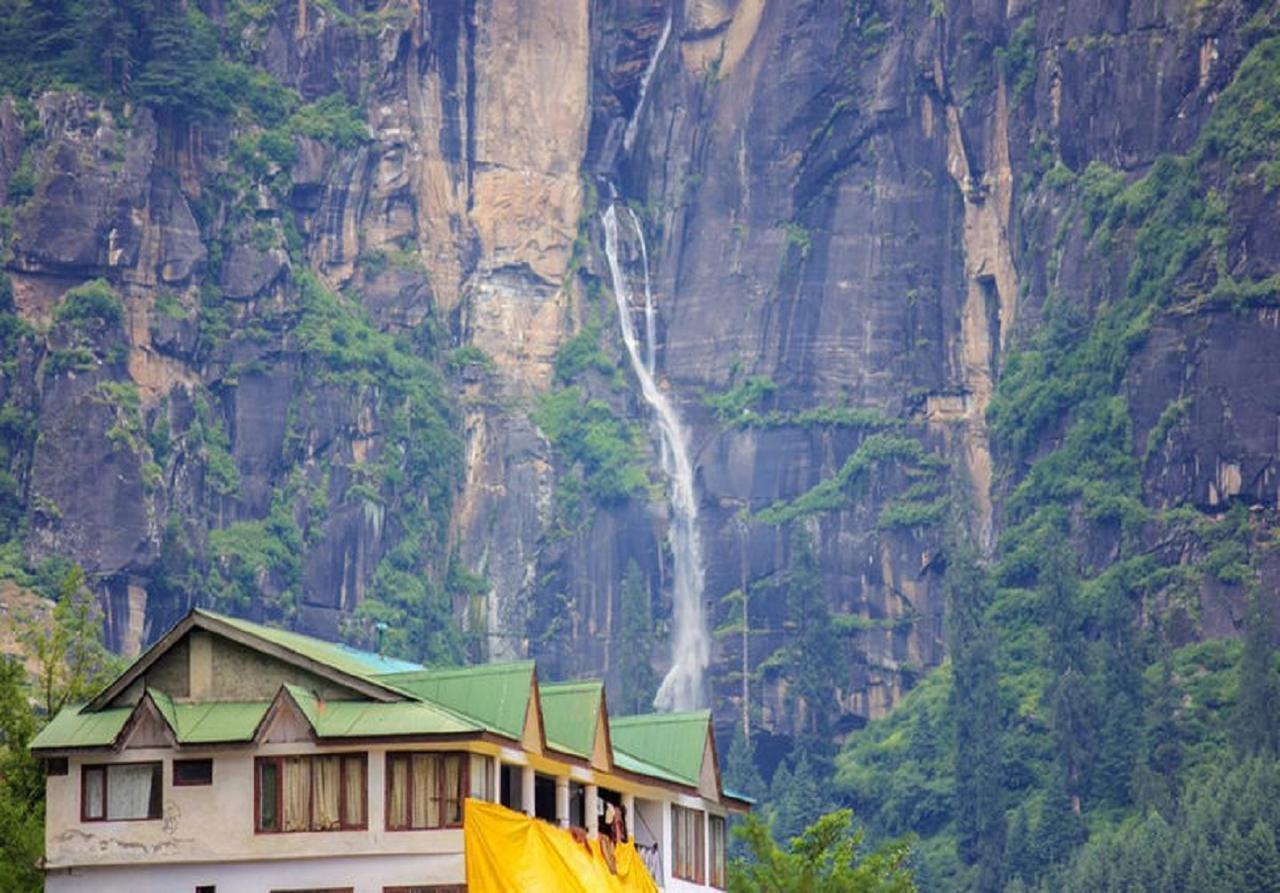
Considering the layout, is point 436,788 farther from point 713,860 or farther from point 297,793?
point 713,860

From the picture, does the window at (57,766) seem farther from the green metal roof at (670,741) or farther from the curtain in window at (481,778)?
the green metal roof at (670,741)

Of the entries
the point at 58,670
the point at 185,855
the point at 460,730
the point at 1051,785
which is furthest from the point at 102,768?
the point at 1051,785

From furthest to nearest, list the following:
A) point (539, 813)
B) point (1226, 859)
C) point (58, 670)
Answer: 1. point (1226, 859)
2. point (58, 670)
3. point (539, 813)

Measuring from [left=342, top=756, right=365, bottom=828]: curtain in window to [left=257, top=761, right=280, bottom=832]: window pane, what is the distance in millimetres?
1469

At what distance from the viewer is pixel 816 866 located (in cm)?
10369

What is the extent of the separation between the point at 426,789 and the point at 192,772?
5.11 metres

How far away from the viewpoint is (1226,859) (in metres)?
173

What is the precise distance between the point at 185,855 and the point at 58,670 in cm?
1671

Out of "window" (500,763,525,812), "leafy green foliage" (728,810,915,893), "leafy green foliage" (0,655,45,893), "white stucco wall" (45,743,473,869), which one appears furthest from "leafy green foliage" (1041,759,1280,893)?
"white stucco wall" (45,743,473,869)

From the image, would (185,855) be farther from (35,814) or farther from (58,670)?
(58,670)

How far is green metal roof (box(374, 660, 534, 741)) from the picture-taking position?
8938cm

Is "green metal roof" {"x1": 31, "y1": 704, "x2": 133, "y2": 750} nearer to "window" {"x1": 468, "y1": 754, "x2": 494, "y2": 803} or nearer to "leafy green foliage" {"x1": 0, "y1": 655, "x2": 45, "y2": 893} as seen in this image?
"leafy green foliage" {"x1": 0, "y1": 655, "x2": 45, "y2": 893}

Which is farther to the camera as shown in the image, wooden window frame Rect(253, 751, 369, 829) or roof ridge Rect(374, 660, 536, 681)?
roof ridge Rect(374, 660, 536, 681)

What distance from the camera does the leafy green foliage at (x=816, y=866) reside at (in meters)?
102
